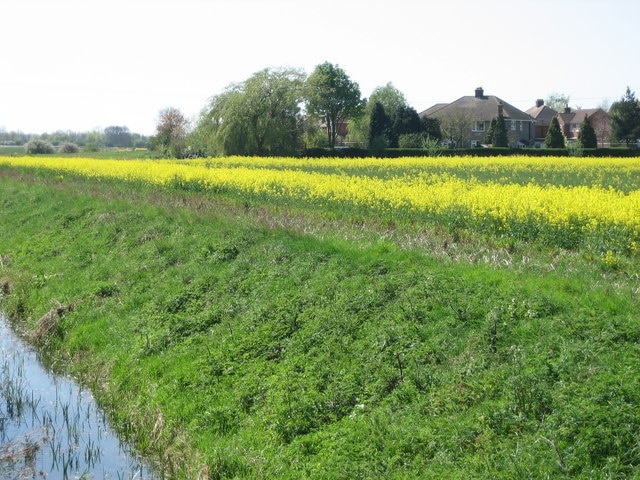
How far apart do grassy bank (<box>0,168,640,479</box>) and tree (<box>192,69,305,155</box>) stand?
37031 millimetres

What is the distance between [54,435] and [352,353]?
3955 millimetres

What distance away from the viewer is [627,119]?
221ft

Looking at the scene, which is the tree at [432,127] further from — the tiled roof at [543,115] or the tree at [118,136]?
the tree at [118,136]

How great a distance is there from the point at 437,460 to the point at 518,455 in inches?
29.6

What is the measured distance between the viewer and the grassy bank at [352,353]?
6750mm

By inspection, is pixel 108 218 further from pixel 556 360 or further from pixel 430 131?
pixel 430 131

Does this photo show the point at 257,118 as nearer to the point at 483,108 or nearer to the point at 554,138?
the point at 554,138

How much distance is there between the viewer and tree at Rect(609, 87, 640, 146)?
67.1 metres

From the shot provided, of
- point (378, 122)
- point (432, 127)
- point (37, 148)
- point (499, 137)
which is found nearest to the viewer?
point (499, 137)

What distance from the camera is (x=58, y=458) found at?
859 cm

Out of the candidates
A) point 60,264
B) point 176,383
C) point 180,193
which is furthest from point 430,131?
point 176,383

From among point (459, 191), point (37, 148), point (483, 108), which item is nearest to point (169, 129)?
point (37, 148)

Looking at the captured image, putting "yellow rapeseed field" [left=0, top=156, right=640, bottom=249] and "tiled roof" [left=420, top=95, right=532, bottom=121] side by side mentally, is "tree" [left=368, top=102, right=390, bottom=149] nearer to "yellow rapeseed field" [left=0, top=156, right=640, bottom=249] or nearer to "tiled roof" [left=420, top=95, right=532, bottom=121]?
"tiled roof" [left=420, top=95, right=532, bottom=121]

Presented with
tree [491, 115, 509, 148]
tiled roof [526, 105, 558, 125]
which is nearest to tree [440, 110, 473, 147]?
tree [491, 115, 509, 148]
